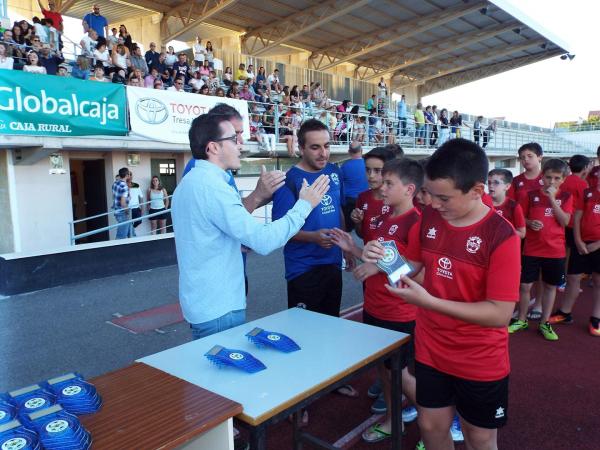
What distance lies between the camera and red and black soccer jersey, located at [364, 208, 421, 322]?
276cm

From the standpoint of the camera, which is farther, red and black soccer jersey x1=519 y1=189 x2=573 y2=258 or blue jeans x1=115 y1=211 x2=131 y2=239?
blue jeans x1=115 y1=211 x2=131 y2=239

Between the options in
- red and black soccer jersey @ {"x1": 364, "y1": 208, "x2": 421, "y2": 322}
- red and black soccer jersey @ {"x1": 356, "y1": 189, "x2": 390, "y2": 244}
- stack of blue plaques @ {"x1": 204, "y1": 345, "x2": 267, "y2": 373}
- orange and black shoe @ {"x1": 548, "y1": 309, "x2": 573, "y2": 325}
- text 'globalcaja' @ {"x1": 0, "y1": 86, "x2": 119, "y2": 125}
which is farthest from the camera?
text 'globalcaja' @ {"x1": 0, "y1": 86, "x2": 119, "y2": 125}

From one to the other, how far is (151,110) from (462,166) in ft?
26.5

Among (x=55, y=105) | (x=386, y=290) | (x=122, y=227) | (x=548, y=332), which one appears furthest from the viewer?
(x=122, y=227)

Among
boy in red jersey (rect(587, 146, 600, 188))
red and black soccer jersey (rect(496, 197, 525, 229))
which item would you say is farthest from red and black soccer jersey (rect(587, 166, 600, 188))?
red and black soccer jersey (rect(496, 197, 525, 229))

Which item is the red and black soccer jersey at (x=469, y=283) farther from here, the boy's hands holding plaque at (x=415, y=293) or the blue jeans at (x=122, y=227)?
the blue jeans at (x=122, y=227)

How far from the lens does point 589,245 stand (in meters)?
4.90

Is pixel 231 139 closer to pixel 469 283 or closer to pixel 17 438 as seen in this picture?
pixel 469 283

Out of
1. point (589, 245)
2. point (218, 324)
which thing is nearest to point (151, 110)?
point (218, 324)

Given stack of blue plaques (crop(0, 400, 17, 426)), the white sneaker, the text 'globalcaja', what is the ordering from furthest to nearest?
the text 'globalcaja'
the white sneaker
stack of blue plaques (crop(0, 400, 17, 426))

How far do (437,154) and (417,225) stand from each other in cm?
40

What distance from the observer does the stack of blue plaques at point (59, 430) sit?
129 cm

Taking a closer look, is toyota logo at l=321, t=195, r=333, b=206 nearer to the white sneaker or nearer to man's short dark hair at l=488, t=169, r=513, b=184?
the white sneaker

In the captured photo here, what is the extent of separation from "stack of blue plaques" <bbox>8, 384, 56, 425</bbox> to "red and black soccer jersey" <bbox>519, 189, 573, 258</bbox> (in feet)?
15.3
